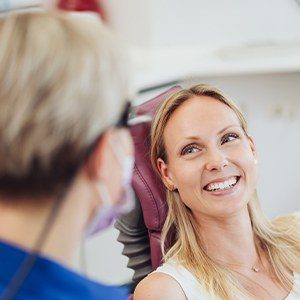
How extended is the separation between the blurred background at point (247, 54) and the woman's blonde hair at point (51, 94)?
2013 millimetres

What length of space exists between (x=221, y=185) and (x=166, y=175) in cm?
19

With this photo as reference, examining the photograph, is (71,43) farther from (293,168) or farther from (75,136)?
(293,168)

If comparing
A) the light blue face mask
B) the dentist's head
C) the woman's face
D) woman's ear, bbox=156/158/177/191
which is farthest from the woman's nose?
the dentist's head

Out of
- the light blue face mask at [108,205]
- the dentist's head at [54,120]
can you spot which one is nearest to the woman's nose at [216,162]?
the light blue face mask at [108,205]

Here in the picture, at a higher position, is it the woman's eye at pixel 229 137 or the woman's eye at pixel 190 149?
the woman's eye at pixel 229 137

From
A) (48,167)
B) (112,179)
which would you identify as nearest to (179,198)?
(112,179)

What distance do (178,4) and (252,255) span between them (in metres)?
1.92

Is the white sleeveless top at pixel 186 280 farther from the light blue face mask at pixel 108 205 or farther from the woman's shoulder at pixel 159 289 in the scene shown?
the light blue face mask at pixel 108 205

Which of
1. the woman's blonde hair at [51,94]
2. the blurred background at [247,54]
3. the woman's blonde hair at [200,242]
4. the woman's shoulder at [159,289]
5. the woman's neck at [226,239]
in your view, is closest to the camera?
the woman's blonde hair at [51,94]

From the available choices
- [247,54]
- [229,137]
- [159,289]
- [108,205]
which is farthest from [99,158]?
[247,54]

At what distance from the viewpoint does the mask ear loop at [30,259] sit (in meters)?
0.73

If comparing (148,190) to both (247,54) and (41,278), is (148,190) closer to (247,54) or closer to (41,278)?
(41,278)

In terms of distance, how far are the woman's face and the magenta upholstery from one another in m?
0.11

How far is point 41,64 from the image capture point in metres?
0.70
